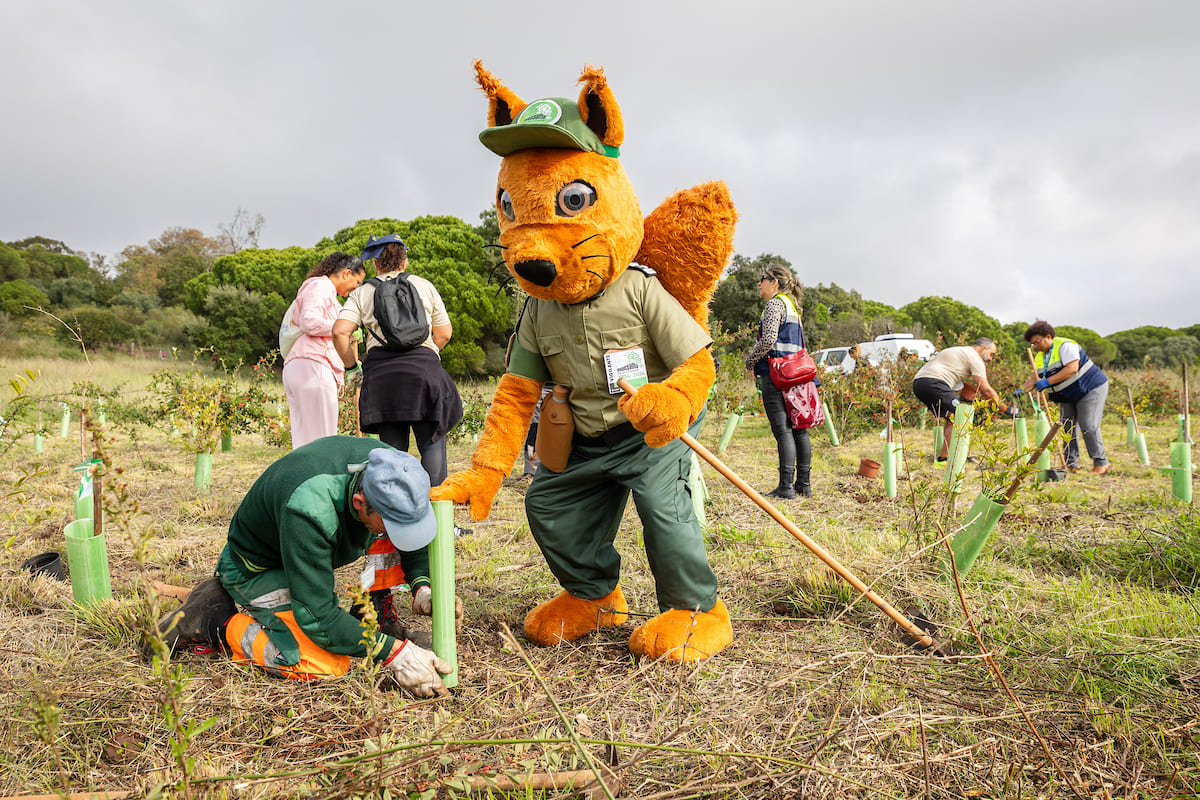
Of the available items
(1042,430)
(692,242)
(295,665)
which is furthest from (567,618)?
(1042,430)

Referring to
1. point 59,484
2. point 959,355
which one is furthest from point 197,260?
point 959,355

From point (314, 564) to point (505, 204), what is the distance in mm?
1396

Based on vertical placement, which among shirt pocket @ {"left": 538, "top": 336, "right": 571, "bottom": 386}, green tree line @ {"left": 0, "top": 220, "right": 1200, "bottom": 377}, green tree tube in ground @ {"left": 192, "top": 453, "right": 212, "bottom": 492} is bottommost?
green tree tube in ground @ {"left": 192, "top": 453, "right": 212, "bottom": 492}

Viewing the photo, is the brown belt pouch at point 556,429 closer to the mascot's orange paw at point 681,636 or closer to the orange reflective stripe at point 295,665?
the mascot's orange paw at point 681,636

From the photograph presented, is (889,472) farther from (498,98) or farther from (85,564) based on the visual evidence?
(85,564)

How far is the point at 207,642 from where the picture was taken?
2279 millimetres

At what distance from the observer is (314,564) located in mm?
2002

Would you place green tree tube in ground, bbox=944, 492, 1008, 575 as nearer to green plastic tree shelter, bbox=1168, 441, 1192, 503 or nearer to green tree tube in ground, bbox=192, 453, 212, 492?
green plastic tree shelter, bbox=1168, 441, 1192, 503

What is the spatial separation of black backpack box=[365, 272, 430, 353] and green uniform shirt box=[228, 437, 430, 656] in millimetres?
1342

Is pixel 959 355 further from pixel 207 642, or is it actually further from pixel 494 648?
pixel 207 642

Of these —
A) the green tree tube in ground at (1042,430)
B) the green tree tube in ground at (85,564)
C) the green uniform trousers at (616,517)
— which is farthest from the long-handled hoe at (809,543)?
the green tree tube in ground at (1042,430)

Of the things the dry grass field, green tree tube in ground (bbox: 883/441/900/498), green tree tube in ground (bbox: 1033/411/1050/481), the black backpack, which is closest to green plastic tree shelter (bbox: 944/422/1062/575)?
the dry grass field

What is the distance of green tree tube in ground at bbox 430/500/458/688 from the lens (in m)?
1.89

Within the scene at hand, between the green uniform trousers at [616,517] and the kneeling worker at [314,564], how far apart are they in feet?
1.80
